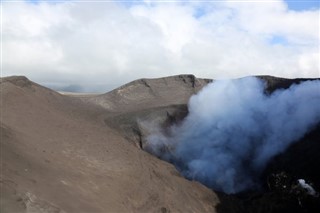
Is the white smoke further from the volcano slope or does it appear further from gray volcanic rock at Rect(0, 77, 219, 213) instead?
gray volcanic rock at Rect(0, 77, 219, 213)

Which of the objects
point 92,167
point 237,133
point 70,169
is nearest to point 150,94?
point 237,133

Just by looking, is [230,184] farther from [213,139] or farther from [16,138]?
[16,138]

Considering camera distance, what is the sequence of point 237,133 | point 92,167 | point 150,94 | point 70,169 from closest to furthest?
point 70,169
point 92,167
point 237,133
point 150,94

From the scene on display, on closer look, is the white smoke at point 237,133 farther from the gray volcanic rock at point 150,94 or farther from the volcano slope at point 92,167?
the gray volcanic rock at point 150,94

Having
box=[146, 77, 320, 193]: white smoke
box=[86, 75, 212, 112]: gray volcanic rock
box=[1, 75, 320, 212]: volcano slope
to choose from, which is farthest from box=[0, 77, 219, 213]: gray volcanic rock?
box=[86, 75, 212, 112]: gray volcanic rock

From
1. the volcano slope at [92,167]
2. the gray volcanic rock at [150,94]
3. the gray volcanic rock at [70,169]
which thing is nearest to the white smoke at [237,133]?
the volcano slope at [92,167]

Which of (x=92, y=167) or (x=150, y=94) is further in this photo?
(x=150, y=94)

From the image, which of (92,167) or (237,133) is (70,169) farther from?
(237,133)
